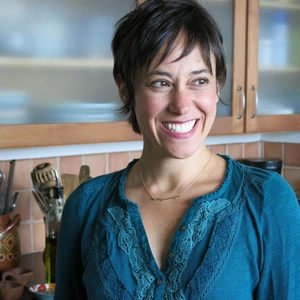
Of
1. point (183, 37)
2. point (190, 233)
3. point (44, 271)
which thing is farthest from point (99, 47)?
point (190, 233)

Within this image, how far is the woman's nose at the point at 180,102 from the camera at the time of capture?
0.99 m

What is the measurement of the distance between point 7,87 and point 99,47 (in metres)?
0.33

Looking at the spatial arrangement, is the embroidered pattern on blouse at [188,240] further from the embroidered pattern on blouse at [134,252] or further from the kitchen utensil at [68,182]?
the kitchen utensil at [68,182]

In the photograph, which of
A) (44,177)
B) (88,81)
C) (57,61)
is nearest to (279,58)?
(88,81)

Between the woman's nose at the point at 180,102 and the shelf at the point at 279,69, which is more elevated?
the shelf at the point at 279,69

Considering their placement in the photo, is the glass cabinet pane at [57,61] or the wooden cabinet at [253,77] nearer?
the glass cabinet pane at [57,61]

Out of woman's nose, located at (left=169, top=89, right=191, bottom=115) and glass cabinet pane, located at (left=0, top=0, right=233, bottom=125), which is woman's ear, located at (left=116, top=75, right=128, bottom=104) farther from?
glass cabinet pane, located at (left=0, top=0, right=233, bottom=125)

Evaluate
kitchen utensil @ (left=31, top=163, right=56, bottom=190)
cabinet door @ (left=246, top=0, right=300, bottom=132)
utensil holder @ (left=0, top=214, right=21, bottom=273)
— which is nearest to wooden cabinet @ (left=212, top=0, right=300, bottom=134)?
cabinet door @ (left=246, top=0, right=300, bottom=132)

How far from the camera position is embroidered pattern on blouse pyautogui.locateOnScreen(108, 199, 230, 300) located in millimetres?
974

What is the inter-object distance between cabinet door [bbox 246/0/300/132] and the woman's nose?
124 cm

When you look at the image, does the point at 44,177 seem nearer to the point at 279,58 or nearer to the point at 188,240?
the point at 188,240

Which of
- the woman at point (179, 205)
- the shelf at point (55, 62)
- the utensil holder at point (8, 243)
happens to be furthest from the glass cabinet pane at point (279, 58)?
the woman at point (179, 205)

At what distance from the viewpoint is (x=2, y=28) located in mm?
1649

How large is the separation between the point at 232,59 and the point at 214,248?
1.28 m
